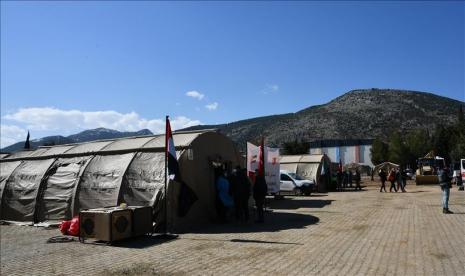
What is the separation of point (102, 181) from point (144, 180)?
6.46 ft

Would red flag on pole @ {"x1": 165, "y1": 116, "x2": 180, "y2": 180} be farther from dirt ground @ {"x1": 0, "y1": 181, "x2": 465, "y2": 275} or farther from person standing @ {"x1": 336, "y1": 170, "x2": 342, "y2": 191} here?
person standing @ {"x1": 336, "y1": 170, "x2": 342, "y2": 191}

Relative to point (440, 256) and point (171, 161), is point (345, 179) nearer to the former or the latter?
point (171, 161)

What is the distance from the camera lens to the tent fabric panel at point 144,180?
15.0 metres

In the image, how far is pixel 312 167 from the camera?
35.6 metres

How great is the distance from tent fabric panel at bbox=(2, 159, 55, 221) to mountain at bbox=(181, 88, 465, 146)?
92.8 metres

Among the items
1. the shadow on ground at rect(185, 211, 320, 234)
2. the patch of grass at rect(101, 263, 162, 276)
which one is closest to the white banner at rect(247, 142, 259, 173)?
the shadow on ground at rect(185, 211, 320, 234)

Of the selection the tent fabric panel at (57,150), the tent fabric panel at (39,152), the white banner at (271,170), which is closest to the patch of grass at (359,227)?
the white banner at (271,170)

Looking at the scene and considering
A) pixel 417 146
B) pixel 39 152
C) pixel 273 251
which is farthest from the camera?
pixel 417 146

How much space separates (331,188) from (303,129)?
9694 centimetres

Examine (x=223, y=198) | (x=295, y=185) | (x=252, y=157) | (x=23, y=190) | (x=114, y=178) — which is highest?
(x=252, y=157)

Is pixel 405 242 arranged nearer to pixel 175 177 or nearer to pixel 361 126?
pixel 175 177

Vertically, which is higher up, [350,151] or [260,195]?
[350,151]

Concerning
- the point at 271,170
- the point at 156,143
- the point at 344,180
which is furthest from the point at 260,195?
the point at 344,180

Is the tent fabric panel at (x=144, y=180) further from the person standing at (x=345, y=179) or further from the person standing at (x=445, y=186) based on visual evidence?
the person standing at (x=345, y=179)
